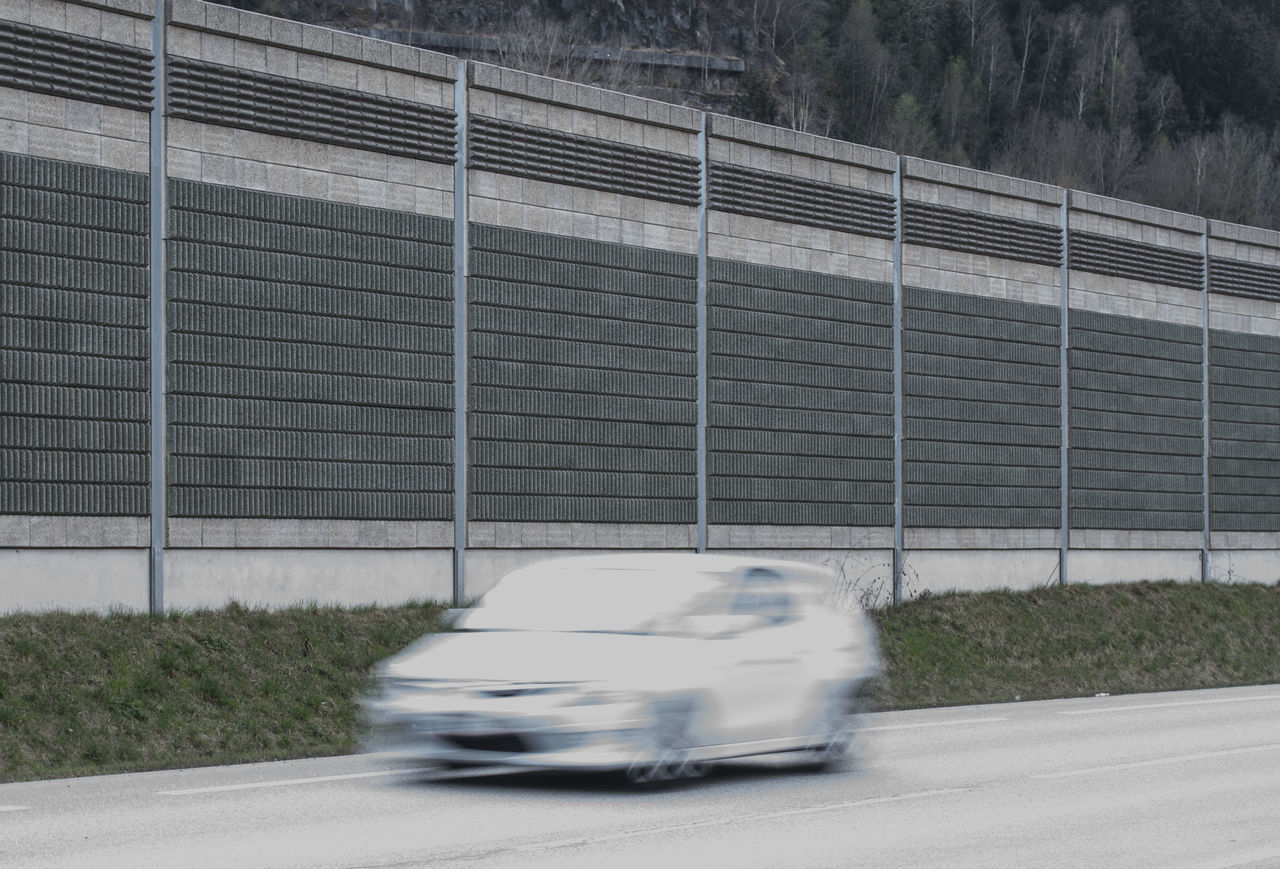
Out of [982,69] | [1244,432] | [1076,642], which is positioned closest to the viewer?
[1076,642]

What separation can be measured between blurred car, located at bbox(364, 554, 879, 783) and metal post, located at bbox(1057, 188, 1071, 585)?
60.7ft

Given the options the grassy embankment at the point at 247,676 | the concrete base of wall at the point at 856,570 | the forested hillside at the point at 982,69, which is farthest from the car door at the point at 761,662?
the forested hillside at the point at 982,69

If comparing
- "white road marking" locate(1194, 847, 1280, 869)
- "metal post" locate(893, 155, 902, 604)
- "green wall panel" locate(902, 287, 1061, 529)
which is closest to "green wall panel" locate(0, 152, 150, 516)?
"white road marking" locate(1194, 847, 1280, 869)

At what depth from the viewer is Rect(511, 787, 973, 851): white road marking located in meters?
10.1

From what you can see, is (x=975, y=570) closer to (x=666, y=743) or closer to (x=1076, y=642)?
(x=1076, y=642)

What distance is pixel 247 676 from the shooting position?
62.4 feet

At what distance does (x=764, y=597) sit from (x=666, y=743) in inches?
71.6

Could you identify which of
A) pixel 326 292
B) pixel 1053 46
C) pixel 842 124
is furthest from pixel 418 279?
pixel 1053 46

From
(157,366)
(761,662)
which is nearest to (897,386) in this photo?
(157,366)

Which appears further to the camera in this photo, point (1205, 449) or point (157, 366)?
point (1205, 449)

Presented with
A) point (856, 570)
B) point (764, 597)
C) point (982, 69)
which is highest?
point (982, 69)

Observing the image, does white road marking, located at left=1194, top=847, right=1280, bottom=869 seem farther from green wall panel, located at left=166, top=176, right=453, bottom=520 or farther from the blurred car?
green wall panel, located at left=166, top=176, right=453, bottom=520

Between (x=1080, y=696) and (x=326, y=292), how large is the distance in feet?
42.1

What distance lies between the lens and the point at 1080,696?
27.2 meters
